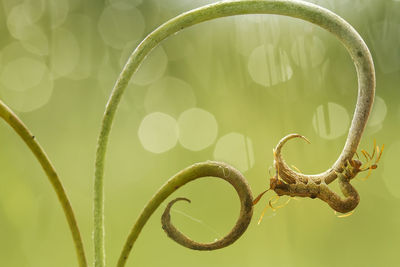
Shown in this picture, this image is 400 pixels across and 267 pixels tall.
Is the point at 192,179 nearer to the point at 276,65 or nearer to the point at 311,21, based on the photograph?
the point at 311,21

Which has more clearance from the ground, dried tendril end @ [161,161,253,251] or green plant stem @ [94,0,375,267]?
green plant stem @ [94,0,375,267]

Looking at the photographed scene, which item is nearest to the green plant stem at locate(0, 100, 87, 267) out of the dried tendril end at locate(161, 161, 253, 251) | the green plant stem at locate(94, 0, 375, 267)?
the green plant stem at locate(94, 0, 375, 267)

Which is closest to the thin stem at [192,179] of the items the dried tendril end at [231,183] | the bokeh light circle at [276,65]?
the dried tendril end at [231,183]

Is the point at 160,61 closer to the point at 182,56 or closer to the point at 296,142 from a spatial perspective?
the point at 182,56

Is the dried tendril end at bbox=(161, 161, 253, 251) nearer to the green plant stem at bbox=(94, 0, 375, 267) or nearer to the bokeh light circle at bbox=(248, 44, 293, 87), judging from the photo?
the green plant stem at bbox=(94, 0, 375, 267)

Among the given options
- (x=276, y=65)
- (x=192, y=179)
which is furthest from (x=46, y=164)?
(x=276, y=65)

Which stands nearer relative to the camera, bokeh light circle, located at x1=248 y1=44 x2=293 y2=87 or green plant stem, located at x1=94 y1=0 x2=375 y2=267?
green plant stem, located at x1=94 y1=0 x2=375 y2=267

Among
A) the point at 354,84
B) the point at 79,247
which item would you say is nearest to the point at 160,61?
the point at 354,84
